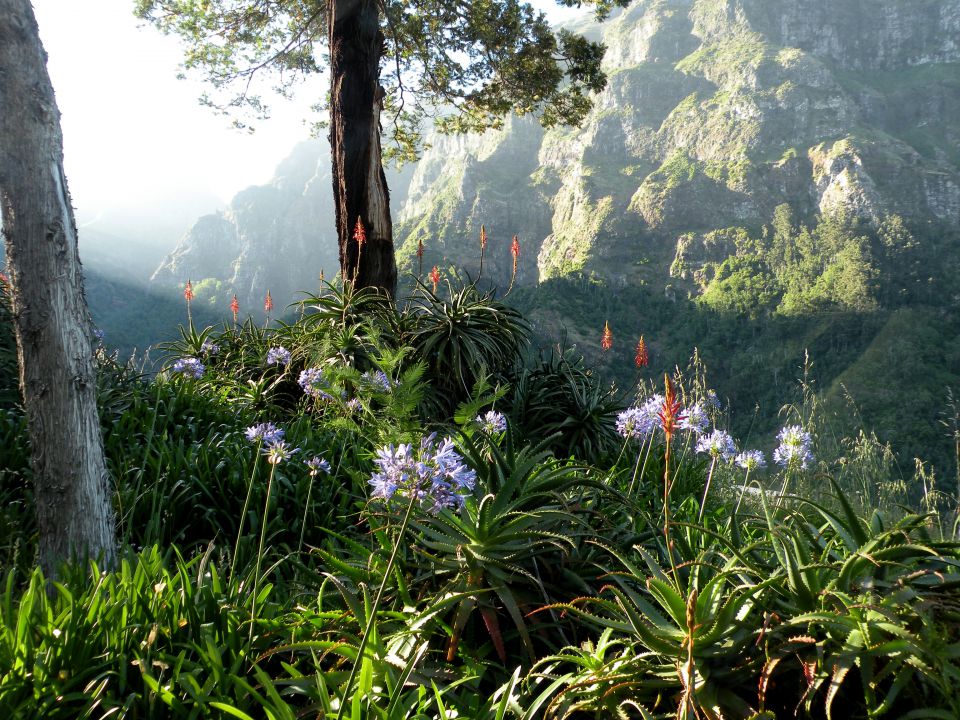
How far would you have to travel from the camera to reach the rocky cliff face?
108938mm

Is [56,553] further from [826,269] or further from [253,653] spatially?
[826,269]

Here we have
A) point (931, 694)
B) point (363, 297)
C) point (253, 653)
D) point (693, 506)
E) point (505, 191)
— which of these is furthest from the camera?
point (505, 191)

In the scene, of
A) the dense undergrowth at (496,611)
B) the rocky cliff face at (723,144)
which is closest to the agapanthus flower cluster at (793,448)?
the dense undergrowth at (496,611)

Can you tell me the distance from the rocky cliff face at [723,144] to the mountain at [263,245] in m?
35.1

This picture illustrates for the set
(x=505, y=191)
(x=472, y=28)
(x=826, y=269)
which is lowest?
(x=826, y=269)

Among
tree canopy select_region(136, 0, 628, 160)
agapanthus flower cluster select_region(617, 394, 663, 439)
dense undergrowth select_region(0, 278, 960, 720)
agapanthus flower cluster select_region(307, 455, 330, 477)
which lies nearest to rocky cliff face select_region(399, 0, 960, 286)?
tree canopy select_region(136, 0, 628, 160)

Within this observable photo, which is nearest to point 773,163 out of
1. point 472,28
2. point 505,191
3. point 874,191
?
point 874,191

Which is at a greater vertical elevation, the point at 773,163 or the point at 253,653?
the point at 773,163

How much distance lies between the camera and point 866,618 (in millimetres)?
1408

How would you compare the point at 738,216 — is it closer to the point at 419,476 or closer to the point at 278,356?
the point at 278,356

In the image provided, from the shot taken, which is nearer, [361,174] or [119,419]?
[119,419]

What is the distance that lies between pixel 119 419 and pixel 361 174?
12.3ft

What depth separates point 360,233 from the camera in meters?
6.27

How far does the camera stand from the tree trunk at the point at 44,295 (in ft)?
8.20
